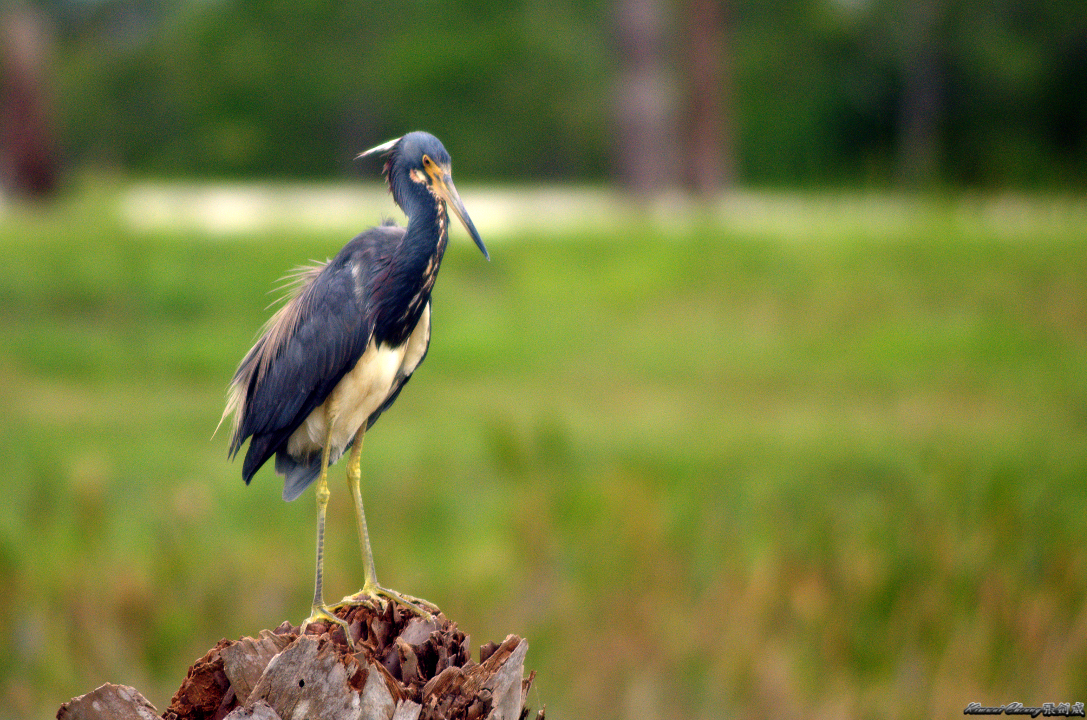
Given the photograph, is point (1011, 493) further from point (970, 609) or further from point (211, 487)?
point (211, 487)

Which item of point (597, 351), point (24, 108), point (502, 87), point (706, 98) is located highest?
point (502, 87)

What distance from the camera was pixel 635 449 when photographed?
9.33m

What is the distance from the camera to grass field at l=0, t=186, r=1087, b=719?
7527mm

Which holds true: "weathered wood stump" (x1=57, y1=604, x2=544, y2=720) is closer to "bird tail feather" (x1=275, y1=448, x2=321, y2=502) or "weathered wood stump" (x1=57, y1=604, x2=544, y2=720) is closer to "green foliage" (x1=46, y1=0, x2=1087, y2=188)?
"bird tail feather" (x1=275, y1=448, x2=321, y2=502)

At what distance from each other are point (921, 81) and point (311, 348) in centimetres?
1691

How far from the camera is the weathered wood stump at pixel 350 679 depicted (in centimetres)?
196

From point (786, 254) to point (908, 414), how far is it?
2.45 metres

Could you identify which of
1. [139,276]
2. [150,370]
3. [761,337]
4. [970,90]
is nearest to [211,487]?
[150,370]

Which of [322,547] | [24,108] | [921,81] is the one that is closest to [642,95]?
[921,81]

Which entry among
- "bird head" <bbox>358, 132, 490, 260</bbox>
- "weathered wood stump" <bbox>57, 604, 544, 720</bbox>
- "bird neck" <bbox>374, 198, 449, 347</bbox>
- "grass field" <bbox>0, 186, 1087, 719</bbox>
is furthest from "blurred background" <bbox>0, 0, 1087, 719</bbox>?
"bird head" <bbox>358, 132, 490, 260</bbox>

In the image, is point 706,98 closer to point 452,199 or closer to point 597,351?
point 597,351

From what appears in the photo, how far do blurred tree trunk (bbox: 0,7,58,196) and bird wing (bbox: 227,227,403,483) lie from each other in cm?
1197

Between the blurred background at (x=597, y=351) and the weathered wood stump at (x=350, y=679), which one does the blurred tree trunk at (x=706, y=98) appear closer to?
the blurred background at (x=597, y=351)

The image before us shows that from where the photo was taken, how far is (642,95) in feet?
39.1
